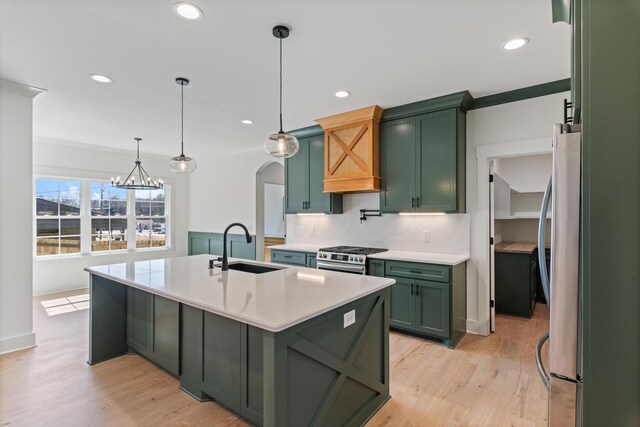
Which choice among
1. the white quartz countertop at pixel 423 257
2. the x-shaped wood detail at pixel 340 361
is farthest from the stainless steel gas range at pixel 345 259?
the x-shaped wood detail at pixel 340 361

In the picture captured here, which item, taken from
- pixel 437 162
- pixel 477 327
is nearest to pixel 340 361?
pixel 477 327

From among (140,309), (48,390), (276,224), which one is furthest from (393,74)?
(276,224)

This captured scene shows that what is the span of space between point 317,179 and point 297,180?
0.40 m

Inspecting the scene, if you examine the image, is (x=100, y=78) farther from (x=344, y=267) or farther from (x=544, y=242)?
(x=544, y=242)

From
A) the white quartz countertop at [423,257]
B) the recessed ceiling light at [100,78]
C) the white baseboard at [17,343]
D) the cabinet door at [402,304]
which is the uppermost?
the recessed ceiling light at [100,78]

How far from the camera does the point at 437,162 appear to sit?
11.8 ft

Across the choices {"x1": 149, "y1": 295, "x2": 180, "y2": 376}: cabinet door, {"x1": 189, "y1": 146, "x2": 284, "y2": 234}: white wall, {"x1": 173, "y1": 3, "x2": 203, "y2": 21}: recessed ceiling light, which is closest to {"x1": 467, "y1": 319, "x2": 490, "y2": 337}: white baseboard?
{"x1": 149, "y1": 295, "x2": 180, "y2": 376}: cabinet door

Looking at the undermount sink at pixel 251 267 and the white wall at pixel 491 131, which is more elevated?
the white wall at pixel 491 131

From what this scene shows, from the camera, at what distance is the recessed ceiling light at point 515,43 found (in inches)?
93.1

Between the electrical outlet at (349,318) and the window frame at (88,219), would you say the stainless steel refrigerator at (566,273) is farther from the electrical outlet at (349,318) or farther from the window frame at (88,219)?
the window frame at (88,219)

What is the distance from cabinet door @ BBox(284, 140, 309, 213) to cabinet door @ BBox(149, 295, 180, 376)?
258cm

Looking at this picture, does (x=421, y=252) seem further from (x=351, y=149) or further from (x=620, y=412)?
(x=620, y=412)

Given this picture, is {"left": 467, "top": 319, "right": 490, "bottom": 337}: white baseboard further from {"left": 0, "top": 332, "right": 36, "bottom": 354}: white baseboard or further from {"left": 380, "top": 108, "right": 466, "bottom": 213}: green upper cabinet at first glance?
{"left": 0, "top": 332, "right": 36, "bottom": 354}: white baseboard

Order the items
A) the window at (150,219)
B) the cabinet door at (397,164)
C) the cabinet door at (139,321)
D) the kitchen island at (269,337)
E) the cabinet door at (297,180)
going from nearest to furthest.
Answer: the kitchen island at (269,337) < the cabinet door at (139,321) < the cabinet door at (397,164) < the cabinet door at (297,180) < the window at (150,219)
